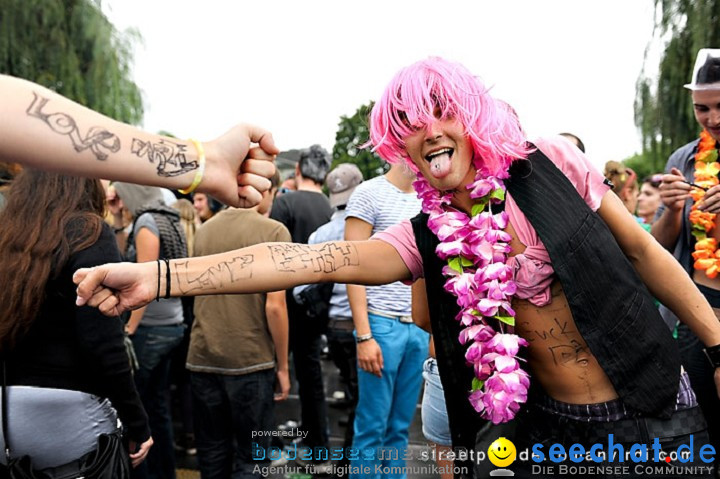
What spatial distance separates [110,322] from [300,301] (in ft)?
7.19

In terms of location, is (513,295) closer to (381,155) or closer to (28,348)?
(381,155)

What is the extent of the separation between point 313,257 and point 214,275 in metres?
0.36

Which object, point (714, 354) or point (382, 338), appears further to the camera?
point (382, 338)

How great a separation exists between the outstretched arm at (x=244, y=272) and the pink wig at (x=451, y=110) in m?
0.44

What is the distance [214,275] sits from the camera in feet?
6.63

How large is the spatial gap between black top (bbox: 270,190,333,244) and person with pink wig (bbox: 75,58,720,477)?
3.18 metres

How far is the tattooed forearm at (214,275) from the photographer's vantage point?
6.49ft

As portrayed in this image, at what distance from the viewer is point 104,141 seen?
147cm

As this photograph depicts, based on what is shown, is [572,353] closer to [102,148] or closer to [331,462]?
[102,148]

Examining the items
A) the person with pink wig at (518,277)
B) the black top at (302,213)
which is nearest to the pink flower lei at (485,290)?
the person with pink wig at (518,277)

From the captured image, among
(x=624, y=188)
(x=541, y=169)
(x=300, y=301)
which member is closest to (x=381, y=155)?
(x=541, y=169)

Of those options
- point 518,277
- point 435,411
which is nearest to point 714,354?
point 518,277

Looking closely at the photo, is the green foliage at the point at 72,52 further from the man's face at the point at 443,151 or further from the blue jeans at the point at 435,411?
the man's face at the point at 443,151

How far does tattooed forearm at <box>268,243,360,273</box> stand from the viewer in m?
2.16
